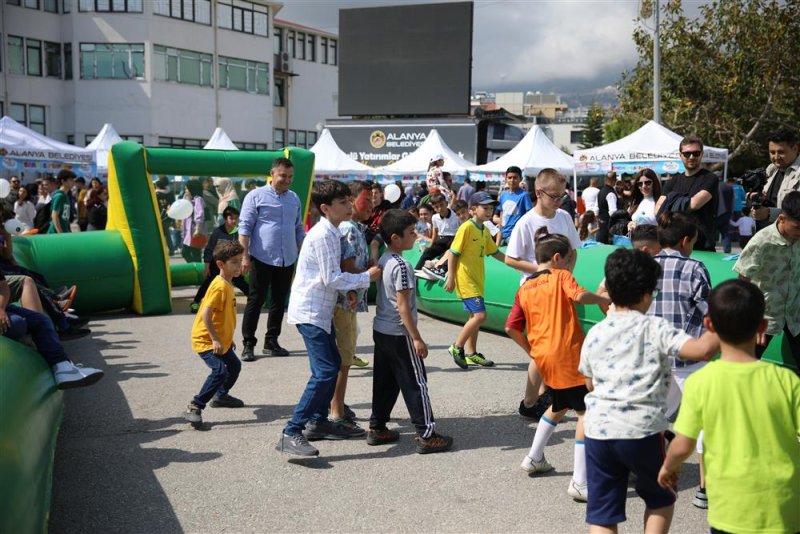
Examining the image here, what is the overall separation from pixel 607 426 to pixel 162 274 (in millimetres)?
8490

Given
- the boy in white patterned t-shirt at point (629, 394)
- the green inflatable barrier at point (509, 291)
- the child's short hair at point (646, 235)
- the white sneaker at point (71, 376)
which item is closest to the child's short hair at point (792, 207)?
the child's short hair at point (646, 235)

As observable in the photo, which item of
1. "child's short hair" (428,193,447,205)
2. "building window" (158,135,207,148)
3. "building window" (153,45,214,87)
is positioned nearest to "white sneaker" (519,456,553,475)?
"child's short hair" (428,193,447,205)

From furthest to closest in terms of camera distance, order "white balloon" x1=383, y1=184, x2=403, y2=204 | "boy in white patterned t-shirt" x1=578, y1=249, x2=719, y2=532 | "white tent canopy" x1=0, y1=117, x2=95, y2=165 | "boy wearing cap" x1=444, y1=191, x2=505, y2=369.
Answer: "white tent canopy" x1=0, y1=117, x2=95, y2=165, "white balloon" x1=383, y1=184, x2=403, y2=204, "boy wearing cap" x1=444, y1=191, x2=505, y2=369, "boy in white patterned t-shirt" x1=578, y1=249, x2=719, y2=532

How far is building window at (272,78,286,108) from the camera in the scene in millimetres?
52406

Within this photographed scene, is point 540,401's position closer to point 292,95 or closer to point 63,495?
point 63,495

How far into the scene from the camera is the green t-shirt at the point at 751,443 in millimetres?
2791

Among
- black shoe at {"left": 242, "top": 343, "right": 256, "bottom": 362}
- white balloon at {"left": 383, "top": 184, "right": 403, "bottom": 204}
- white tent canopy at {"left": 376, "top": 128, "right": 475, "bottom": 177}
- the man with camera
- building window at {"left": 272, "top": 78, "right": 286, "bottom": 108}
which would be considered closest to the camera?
the man with camera

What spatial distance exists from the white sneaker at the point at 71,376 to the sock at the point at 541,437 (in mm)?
2731

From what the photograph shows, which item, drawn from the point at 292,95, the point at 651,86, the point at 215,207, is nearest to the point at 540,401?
the point at 215,207

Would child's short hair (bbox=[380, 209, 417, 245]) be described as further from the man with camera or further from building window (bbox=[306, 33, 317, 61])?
building window (bbox=[306, 33, 317, 61])

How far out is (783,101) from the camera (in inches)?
1147

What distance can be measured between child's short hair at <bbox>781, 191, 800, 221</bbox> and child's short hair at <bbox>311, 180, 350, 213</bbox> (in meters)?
2.66

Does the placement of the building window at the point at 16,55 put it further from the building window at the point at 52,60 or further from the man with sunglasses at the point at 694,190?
the man with sunglasses at the point at 694,190

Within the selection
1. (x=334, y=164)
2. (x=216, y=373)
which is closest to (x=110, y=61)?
(x=334, y=164)
